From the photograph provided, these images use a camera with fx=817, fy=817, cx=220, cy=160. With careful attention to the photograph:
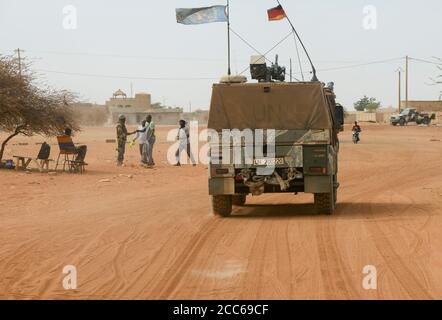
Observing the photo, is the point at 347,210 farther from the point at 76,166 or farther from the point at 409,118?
the point at 409,118

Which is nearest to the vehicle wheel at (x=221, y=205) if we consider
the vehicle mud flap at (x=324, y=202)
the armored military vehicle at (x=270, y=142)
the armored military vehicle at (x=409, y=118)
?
the armored military vehicle at (x=270, y=142)

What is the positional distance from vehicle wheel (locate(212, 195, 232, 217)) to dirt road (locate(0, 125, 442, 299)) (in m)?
0.20

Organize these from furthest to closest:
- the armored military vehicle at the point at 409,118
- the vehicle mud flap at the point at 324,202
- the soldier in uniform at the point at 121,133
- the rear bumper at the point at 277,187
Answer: the armored military vehicle at the point at 409,118
the soldier in uniform at the point at 121,133
the vehicle mud flap at the point at 324,202
the rear bumper at the point at 277,187

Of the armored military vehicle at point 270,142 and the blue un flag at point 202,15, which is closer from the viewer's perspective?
the armored military vehicle at point 270,142

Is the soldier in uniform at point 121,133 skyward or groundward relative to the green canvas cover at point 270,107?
groundward

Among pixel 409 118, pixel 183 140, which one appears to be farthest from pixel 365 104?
pixel 183 140

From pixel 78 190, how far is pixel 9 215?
520 centimetres

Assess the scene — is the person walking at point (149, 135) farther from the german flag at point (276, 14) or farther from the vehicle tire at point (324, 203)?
the vehicle tire at point (324, 203)

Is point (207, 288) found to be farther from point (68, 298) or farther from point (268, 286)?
point (68, 298)

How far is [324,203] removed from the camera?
14453 millimetres

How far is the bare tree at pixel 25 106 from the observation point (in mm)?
25859

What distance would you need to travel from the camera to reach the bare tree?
25859 mm

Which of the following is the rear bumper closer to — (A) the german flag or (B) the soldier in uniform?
(A) the german flag

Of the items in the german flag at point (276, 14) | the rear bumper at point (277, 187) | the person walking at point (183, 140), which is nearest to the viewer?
the rear bumper at point (277, 187)
